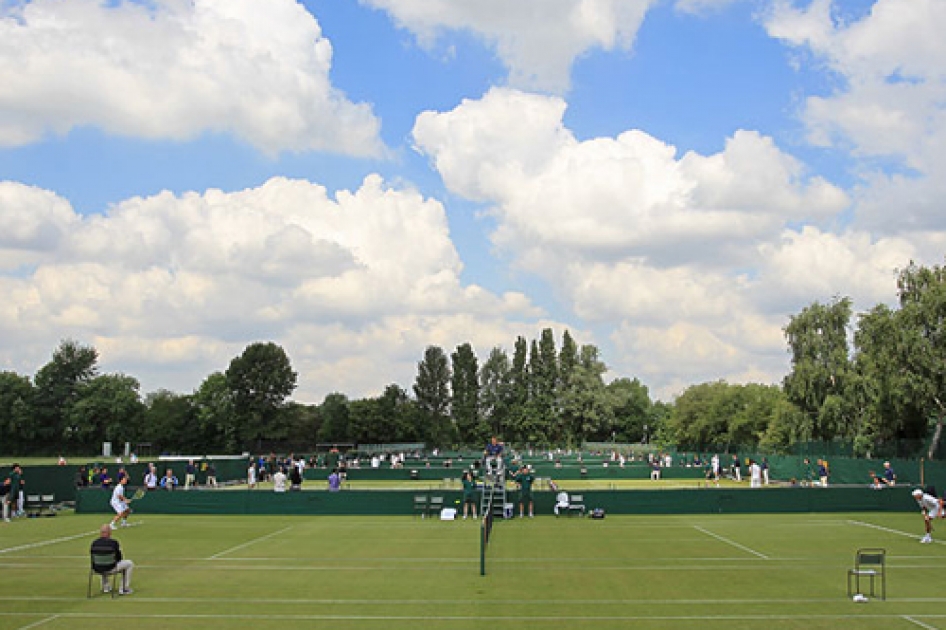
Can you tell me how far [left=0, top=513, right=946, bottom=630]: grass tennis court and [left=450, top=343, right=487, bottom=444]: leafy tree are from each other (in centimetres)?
9912

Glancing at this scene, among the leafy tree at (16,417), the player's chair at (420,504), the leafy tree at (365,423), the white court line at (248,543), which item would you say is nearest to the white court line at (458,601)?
the white court line at (248,543)

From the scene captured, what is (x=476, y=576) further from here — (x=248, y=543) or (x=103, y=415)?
(x=103, y=415)

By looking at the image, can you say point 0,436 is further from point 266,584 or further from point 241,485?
point 266,584

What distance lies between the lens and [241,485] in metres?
59.7

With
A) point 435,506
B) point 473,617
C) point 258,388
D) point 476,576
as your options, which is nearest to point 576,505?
point 435,506

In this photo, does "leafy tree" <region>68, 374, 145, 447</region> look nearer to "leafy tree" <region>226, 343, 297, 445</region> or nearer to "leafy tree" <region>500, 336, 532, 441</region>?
"leafy tree" <region>226, 343, 297, 445</region>

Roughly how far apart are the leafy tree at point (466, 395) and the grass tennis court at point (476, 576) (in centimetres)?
9912

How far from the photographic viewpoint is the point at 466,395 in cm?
13212

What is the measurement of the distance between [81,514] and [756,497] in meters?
29.8

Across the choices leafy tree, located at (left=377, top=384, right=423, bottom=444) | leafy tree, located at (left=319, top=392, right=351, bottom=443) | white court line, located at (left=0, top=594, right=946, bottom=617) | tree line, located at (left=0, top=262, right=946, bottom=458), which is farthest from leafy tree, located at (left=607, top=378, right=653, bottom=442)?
white court line, located at (left=0, top=594, right=946, bottom=617)

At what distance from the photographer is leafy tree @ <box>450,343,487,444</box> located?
432 feet

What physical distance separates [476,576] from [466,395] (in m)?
112

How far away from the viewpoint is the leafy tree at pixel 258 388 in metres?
121

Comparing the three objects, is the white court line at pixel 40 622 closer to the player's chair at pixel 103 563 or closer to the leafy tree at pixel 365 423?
the player's chair at pixel 103 563
